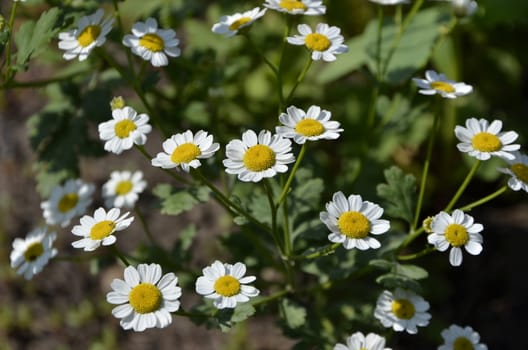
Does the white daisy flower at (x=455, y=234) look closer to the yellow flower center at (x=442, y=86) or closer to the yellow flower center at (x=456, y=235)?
the yellow flower center at (x=456, y=235)

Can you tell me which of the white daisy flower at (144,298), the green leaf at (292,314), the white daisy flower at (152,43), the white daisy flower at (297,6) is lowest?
the green leaf at (292,314)

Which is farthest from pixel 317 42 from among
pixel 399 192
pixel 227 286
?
pixel 227 286

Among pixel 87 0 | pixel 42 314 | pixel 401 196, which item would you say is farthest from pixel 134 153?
pixel 401 196

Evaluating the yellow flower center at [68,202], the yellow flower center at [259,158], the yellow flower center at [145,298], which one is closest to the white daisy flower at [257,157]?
the yellow flower center at [259,158]

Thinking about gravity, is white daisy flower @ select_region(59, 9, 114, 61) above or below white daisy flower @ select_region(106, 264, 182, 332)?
above

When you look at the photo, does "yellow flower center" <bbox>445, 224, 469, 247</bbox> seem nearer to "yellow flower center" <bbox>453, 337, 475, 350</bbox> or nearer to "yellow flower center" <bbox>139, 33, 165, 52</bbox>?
"yellow flower center" <bbox>453, 337, 475, 350</bbox>

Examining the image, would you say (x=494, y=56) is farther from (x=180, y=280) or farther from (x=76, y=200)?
(x=76, y=200)

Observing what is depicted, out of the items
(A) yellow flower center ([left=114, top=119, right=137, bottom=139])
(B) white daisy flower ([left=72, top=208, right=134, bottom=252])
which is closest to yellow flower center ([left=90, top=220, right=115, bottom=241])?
(B) white daisy flower ([left=72, top=208, right=134, bottom=252])
